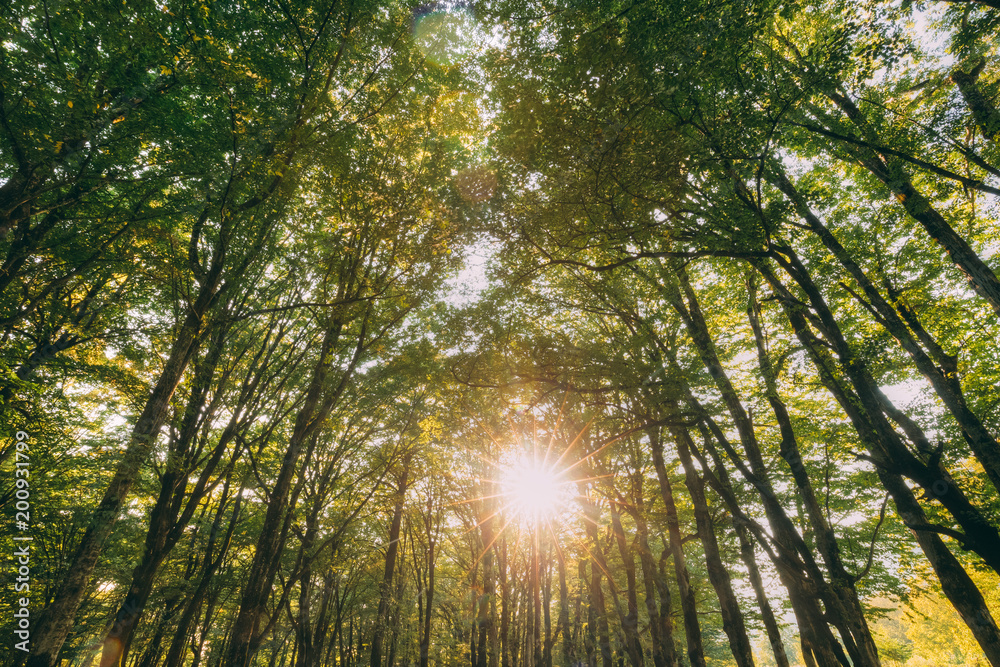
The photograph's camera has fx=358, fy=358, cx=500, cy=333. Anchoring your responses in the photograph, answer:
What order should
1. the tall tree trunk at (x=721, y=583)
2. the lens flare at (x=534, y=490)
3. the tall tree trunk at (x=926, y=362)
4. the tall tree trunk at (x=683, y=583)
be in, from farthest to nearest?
the lens flare at (x=534, y=490), the tall tree trunk at (x=683, y=583), the tall tree trunk at (x=721, y=583), the tall tree trunk at (x=926, y=362)

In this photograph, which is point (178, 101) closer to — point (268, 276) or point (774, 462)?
point (268, 276)

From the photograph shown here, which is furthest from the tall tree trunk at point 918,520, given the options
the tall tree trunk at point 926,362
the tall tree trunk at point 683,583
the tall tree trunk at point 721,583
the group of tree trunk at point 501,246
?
the tall tree trunk at point 683,583

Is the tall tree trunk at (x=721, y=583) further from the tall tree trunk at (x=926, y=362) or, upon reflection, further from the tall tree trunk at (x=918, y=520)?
the tall tree trunk at (x=926, y=362)

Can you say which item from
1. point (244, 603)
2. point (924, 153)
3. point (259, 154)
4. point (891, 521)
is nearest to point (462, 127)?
point (259, 154)

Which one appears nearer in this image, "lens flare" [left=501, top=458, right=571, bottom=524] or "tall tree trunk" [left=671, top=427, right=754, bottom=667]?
"tall tree trunk" [left=671, top=427, right=754, bottom=667]

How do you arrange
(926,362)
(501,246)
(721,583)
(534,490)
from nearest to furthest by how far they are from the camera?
(501,246)
(926,362)
(721,583)
(534,490)

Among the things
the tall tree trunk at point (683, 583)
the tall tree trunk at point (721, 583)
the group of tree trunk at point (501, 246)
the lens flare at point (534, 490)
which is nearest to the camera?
the group of tree trunk at point (501, 246)

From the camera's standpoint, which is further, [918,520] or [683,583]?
[683,583]

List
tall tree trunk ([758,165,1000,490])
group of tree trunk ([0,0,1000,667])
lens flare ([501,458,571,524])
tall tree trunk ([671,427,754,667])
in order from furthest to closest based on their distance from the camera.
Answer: lens flare ([501,458,571,524]), tall tree trunk ([671,427,754,667]), tall tree trunk ([758,165,1000,490]), group of tree trunk ([0,0,1000,667])

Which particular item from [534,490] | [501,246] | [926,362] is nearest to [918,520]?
[926,362]

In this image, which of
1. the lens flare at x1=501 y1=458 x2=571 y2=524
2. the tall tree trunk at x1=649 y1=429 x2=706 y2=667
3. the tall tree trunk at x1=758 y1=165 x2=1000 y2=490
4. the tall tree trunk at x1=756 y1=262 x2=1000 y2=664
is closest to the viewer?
the tall tree trunk at x1=756 y1=262 x2=1000 y2=664

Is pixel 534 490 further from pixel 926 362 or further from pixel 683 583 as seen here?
pixel 926 362

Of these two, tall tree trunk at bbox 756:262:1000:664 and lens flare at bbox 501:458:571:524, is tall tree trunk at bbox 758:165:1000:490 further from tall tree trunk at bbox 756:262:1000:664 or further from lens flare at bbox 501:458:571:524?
lens flare at bbox 501:458:571:524

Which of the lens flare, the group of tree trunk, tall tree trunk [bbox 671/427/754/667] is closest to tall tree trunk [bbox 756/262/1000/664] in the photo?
the group of tree trunk
